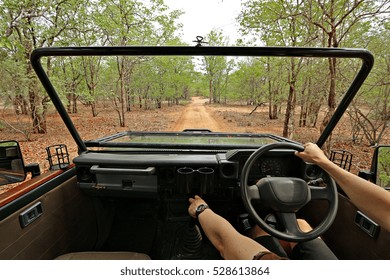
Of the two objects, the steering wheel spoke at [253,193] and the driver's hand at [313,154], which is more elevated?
the driver's hand at [313,154]

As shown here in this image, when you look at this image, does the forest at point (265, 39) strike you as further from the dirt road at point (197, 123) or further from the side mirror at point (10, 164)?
the dirt road at point (197, 123)

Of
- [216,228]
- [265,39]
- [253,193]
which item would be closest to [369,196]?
[253,193]

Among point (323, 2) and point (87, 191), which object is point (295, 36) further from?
point (87, 191)

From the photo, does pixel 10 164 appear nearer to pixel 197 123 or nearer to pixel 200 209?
pixel 200 209

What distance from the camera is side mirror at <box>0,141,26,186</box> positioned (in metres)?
1.61

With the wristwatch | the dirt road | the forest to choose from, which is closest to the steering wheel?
the wristwatch

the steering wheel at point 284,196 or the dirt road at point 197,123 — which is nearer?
the steering wheel at point 284,196

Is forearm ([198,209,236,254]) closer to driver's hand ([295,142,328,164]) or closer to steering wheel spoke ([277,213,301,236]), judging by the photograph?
steering wheel spoke ([277,213,301,236])

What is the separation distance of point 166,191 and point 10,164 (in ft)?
4.59

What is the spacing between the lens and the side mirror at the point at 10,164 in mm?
1612

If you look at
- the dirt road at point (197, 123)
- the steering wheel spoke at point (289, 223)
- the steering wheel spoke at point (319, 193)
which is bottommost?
the dirt road at point (197, 123)

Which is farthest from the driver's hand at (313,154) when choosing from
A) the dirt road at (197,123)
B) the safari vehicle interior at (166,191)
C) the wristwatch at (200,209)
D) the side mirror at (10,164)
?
the dirt road at (197,123)

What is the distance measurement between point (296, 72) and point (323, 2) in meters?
2.30

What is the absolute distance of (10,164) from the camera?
5.44 feet
